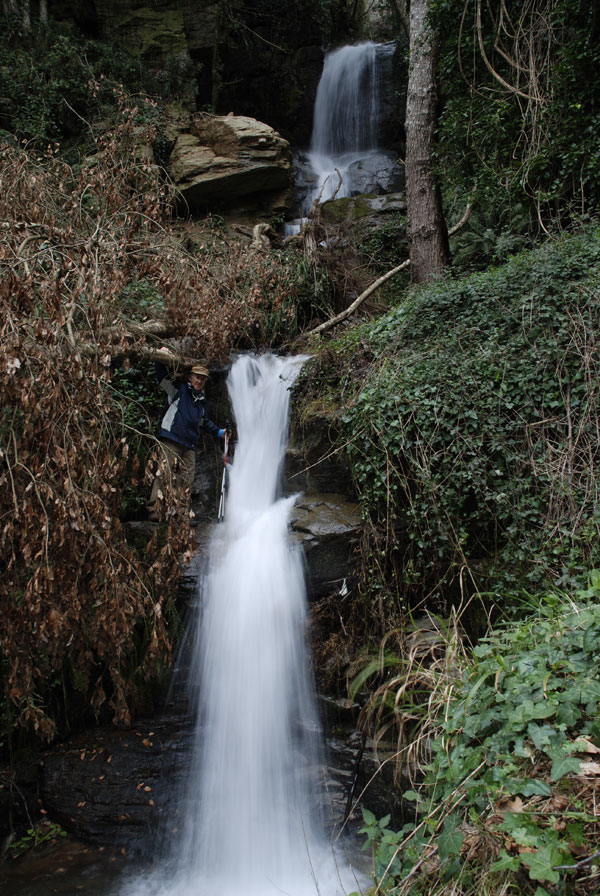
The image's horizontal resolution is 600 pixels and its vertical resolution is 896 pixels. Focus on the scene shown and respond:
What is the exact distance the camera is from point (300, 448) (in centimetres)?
650

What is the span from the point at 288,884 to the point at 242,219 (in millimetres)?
11591

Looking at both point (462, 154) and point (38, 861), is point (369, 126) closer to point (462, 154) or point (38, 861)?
point (462, 154)

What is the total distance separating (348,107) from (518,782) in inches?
660

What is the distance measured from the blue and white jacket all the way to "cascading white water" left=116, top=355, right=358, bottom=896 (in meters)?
1.03

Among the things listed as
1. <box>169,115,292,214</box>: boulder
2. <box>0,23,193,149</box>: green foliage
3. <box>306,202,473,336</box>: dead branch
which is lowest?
<box>306,202,473,336</box>: dead branch

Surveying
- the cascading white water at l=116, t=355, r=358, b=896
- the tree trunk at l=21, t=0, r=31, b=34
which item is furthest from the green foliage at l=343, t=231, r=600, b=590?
the tree trunk at l=21, t=0, r=31, b=34

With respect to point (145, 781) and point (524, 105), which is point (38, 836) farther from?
point (524, 105)

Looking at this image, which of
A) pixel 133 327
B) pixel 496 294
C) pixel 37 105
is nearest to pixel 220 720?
pixel 133 327

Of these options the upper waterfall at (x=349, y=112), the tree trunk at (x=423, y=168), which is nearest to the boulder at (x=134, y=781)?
the tree trunk at (x=423, y=168)

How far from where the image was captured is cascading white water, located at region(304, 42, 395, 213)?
49.8ft

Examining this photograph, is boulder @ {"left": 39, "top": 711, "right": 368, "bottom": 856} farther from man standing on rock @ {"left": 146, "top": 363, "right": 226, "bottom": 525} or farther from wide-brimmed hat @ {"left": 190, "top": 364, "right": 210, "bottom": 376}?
Answer: wide-brimmed hat @ {"left": 190, "top": 364, "right": 210, "bottom": 376}

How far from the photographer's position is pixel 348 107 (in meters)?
15.6

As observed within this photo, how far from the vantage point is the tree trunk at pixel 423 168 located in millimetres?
7914

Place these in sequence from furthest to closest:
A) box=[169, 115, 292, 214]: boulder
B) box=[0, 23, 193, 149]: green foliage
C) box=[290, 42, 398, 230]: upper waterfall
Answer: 1. box=[290, 42, 398, 230]: upper waterfall
2. box=[169, 115, 292, 214]: boulder
3. box=[0, 23, 193, 149]: green foliage
